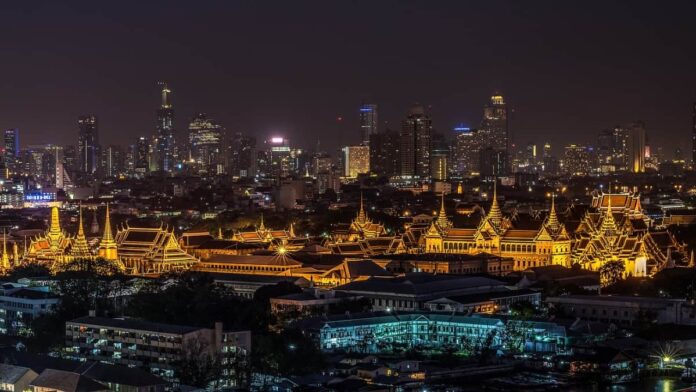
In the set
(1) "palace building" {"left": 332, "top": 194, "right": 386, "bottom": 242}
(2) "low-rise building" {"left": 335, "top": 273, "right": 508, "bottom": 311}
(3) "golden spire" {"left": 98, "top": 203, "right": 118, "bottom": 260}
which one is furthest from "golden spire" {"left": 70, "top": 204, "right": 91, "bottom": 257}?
(2) "low-rise building" {"left": 335, "top": 273, "right": 508, "bottom": 311}

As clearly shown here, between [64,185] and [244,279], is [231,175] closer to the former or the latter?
[64,185]

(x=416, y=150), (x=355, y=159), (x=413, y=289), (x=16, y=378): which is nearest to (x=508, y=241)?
(x=413, y=289)

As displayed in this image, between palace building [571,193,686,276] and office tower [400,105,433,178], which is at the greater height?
office tower [400,105,433,178]

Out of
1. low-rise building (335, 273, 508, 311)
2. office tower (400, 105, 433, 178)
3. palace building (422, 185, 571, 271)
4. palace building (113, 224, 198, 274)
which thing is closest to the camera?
low-rise building (335, 273, 508, 311)

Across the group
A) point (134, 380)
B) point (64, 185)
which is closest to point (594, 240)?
→ point (134, 380)

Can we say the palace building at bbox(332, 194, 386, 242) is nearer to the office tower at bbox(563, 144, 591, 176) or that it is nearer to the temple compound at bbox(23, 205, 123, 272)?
the temple compound at bbox(23, 205, 123, 272)

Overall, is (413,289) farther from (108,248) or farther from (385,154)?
(385,154)

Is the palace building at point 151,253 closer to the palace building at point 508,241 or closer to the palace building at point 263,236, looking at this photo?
the palace building at point 263,236
